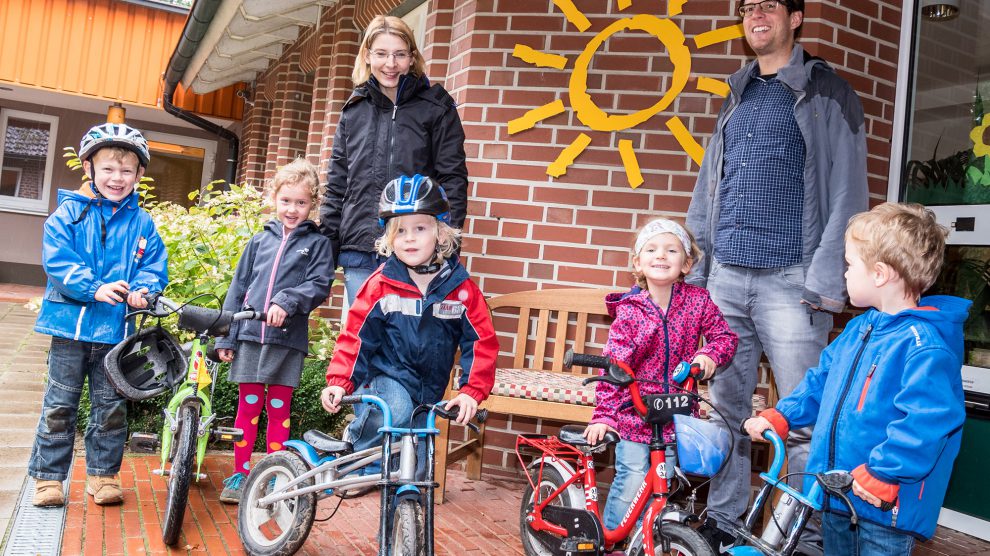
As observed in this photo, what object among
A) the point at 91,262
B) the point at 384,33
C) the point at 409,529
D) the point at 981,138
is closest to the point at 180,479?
the point at 91,262

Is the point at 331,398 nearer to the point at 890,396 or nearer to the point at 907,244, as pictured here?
the point at 890,396

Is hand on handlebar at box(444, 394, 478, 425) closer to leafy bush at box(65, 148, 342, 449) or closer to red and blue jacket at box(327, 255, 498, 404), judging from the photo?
red and blue jacket at box(327, 255, 498, 404)

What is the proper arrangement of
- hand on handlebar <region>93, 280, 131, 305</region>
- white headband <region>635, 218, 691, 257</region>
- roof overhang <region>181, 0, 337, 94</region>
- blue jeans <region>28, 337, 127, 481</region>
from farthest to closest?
roof overhang <region>181, 0, 337, 94</region> → blue jeans <region>28, 337, 127, 481</region> → hand on handlebar <region>93, 280, 131, 305</region> → white headband <region>635, 218, 691, 257</region>

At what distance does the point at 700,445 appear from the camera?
249 cm

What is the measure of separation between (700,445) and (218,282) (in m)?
3.90

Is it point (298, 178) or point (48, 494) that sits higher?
point (298, 178)

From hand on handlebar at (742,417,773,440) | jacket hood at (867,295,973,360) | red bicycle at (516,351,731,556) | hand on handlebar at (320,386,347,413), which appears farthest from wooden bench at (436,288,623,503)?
jacket hood at (867,295,973,360)

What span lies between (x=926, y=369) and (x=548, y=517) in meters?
1.62

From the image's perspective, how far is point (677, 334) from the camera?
3.08 meters

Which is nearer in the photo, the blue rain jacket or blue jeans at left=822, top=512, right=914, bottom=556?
blue jeans at left=822, top=512, right=914, bottom=556

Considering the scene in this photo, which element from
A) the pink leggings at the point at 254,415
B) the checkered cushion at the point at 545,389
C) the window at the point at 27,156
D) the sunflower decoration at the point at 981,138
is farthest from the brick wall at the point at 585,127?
the window at the point at 27,156

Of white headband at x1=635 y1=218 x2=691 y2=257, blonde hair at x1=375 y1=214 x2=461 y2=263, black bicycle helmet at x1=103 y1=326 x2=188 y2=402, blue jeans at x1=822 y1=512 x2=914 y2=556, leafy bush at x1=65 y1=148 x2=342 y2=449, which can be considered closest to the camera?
blue jeans at x1=822 y1=512 x2=914 y2=556

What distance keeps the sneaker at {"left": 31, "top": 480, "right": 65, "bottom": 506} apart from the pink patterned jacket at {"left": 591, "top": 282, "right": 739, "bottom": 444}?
91.9 inches

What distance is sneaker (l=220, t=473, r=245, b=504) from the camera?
3.80 metres
